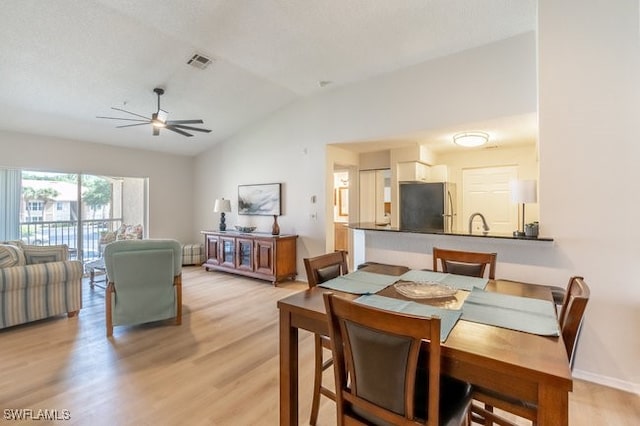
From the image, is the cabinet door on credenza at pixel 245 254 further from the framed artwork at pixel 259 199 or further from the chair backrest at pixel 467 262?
the chair backrest at pixel 467 262

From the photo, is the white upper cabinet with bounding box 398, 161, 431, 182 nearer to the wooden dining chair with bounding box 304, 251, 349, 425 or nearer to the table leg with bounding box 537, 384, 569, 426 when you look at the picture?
the wooden dining chair with bounding box 304, 251, 349, 425

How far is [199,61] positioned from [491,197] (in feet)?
15.8

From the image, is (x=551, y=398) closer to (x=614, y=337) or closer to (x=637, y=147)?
(x=614, y=337)

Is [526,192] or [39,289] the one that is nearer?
[526,192]

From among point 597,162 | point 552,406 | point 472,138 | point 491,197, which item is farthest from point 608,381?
point 491,197

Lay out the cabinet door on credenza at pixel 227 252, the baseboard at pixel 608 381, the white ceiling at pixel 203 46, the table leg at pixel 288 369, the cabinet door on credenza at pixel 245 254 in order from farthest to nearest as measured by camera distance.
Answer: the cabinet door on credenza at pixel 227 252
the cabinet door on credenza at pixel 245 254
the white ceiling at pixel 203 46
the baseboard at pixel 608 381
the table leg at pixel 288 369

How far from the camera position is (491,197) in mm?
5129

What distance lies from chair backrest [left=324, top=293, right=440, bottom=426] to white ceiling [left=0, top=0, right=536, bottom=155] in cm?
282

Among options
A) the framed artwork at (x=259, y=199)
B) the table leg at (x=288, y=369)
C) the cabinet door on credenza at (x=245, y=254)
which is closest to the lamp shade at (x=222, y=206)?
the framed artwork at (x=259, y=199)

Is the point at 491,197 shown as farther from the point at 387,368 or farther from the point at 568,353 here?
the point at 387,368

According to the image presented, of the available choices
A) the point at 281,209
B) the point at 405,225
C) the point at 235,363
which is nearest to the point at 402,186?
the point at 405,225

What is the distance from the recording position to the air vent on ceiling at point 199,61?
3705 millimetres

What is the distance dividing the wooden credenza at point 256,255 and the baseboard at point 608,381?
12.3 ft

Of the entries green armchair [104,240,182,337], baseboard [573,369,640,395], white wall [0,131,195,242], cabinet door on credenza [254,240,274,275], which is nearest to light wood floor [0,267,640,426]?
baseboard [573,369,640,395]
